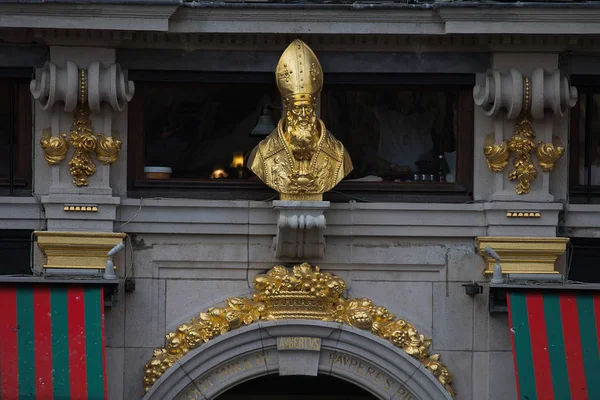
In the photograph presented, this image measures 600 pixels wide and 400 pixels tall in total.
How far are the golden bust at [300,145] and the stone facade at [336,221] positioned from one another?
0.94ft

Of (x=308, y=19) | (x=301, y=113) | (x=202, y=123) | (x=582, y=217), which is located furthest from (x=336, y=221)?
(x=582, y=217)

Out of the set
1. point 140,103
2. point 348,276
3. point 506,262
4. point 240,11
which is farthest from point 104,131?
point 506,262

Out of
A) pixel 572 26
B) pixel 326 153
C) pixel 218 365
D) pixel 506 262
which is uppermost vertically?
pixel 572 26

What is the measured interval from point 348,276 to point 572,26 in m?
3.13

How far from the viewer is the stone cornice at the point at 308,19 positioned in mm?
14930

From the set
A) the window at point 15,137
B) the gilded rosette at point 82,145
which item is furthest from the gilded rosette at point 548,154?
the window at point 15,137

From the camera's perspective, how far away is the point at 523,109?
50.7 feet

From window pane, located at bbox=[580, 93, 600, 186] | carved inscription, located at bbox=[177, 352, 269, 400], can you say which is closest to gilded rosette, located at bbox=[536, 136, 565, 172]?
window pane, located at bbox=[580, 93, 600, 186]

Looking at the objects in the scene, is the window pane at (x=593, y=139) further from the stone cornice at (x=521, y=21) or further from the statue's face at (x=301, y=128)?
the statue's face at (x=301, y=128)

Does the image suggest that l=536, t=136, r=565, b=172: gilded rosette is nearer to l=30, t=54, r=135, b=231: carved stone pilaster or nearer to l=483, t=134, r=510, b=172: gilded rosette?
l=483, t=134, r=510, b=172: gilded rosette

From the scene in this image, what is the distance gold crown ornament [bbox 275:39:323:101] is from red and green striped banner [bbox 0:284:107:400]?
2.53 meters

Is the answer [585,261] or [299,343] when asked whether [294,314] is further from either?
[585,261]

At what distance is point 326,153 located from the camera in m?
15.4

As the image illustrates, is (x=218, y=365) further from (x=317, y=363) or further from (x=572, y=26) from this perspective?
(x=572, y=26)
